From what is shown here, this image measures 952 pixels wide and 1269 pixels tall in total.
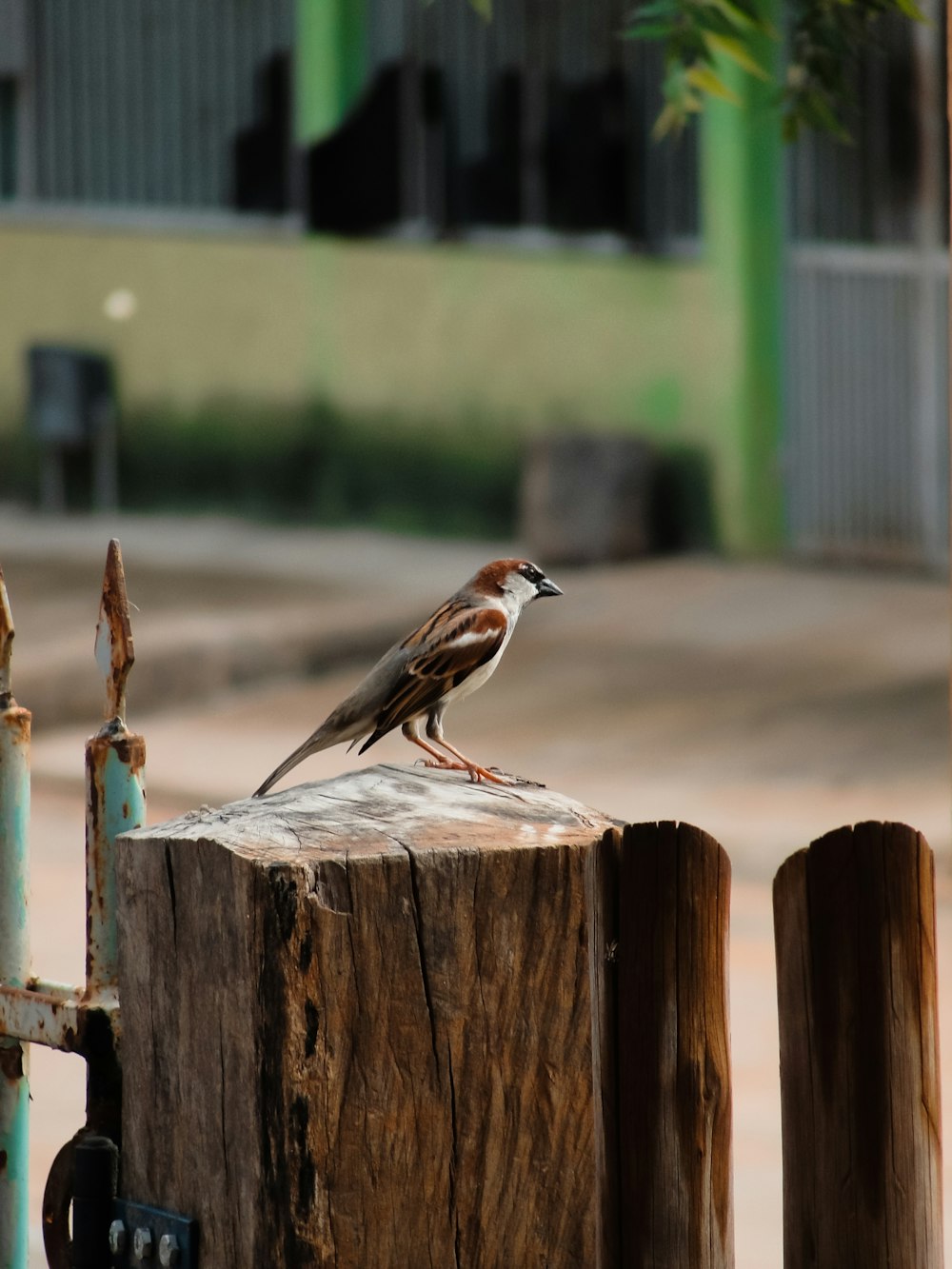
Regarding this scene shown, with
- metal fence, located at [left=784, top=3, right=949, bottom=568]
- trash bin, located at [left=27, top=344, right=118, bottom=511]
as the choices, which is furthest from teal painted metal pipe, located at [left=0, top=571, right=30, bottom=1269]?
trash bin, located at [left=27, top=344, right=118, bottom=511]

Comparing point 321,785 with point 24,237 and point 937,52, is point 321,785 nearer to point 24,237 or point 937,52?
point 937,52

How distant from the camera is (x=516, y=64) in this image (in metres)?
14.9

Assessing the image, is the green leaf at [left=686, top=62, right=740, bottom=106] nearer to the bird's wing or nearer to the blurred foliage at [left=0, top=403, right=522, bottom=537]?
the bird's wing

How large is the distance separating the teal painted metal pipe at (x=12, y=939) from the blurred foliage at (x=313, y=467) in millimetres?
12164

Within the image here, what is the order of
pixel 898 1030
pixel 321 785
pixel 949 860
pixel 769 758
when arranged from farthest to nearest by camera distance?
pixel 769 758
pixel 949 860
pixel 321 785
pixel 898 1030

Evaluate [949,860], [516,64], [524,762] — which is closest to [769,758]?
[524,762]

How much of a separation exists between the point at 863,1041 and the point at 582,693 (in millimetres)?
8787

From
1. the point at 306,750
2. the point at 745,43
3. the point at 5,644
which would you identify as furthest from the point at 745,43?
the point at 5,644

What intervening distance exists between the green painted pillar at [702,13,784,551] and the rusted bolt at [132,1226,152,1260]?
39.2ft

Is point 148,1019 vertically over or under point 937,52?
under

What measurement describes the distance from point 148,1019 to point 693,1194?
2.15 feet

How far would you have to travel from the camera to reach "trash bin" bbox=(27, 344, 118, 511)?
16.5 metres

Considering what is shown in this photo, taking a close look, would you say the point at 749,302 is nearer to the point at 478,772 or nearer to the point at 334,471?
the point at 334,471

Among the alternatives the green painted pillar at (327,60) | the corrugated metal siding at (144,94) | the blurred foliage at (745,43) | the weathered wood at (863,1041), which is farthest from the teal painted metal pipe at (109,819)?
the corrugated metal siding at (144,94)
